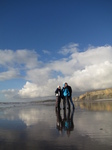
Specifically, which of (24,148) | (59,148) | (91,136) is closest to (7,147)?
(24,148)

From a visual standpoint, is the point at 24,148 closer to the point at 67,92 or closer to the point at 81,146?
the point at 81,146

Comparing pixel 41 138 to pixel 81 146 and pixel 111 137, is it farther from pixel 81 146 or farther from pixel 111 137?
pixel 111 137

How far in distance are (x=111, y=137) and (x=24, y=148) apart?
7.19ft

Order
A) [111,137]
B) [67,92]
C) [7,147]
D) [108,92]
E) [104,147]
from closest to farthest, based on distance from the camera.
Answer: [104,147] < [7,147] < [111,137] < [67,92] < [108,92]

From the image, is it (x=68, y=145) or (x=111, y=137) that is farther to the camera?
(x=111, y=137)

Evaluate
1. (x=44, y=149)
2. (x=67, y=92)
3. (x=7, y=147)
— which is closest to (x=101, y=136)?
(x=44, y=149)

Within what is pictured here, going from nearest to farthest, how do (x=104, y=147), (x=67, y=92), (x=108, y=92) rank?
(x=104, y=147) < (x=67, y=92) < (x=108, y=92)

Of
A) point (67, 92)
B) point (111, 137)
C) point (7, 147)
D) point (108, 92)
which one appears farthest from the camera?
point (108, 92)

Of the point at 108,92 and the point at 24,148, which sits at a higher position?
the point at 108,92

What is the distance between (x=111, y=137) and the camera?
4238 mm

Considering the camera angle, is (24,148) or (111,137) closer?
(24,148)

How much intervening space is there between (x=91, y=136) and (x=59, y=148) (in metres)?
1.22

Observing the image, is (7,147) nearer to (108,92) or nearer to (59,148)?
(59,148)

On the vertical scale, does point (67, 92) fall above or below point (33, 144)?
above
